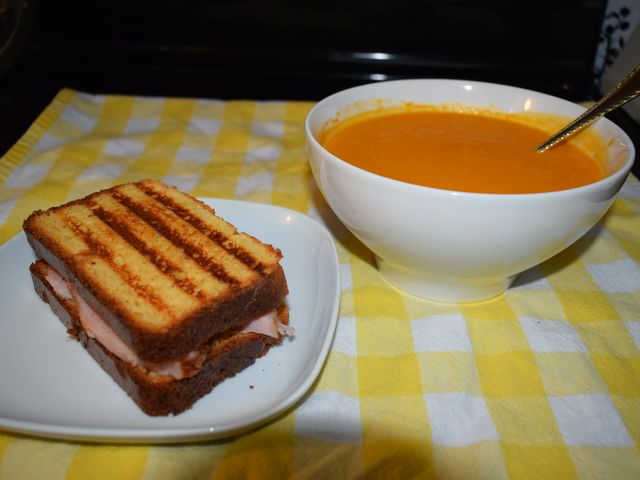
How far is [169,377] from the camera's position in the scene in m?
0.94

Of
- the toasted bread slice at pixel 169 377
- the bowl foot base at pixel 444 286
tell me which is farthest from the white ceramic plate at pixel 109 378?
the bowl foot base at pixel 444 286

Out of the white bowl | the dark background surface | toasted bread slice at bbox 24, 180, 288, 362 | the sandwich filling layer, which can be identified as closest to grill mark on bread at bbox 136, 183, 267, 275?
toasted bread slice at bbox 24, 180, 288, 362

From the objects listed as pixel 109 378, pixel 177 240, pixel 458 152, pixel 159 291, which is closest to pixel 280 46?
pixel 458 152

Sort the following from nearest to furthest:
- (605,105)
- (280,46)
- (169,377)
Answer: (169,377) → (605,105) → (280,46)

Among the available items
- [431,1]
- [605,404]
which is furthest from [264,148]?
[605,404]

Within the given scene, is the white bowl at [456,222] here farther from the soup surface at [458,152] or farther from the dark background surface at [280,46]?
the dark background surface at [280,46]

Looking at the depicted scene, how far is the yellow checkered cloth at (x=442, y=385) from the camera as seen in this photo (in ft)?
2.93

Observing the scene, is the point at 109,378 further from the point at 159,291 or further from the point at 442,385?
the point at 442,385

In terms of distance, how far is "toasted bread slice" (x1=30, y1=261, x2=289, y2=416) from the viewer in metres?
0.93

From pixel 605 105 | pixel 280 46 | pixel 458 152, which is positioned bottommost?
pixel 280 46

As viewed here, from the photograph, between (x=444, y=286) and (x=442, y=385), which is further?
(x=444, y=286)

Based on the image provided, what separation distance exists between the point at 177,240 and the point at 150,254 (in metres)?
0.07

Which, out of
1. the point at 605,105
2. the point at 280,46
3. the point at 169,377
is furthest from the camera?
the point at 280,46

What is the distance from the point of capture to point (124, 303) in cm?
98
